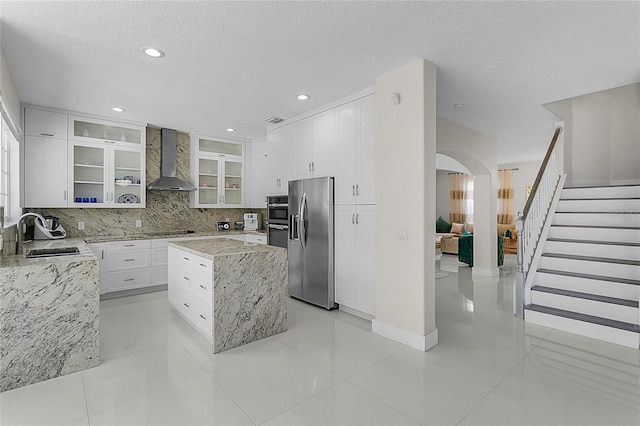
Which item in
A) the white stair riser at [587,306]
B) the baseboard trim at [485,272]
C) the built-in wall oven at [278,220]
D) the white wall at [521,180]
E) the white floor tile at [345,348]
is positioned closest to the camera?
the white floor tile at [345,348]

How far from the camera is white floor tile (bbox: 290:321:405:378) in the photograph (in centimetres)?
262

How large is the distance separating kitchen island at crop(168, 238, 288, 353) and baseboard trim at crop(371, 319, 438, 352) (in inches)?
38.7

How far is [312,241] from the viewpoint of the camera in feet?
13.8

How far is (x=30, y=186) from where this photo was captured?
4.10 m

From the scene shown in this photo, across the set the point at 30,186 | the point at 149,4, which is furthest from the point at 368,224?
the point at 30,186

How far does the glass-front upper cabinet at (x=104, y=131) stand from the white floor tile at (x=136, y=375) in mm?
3355

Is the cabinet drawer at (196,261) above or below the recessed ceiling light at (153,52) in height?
below

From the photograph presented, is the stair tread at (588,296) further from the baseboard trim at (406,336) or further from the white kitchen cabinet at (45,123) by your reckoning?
the white kitchen cabinet at (45,123)

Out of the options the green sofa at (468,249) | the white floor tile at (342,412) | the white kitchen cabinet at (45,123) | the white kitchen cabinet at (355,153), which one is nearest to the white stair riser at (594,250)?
the green sofa at (468,249)

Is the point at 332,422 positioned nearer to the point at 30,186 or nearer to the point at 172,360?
the point at 172,360

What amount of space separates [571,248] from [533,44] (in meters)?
2.94

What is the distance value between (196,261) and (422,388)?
7.59 ft

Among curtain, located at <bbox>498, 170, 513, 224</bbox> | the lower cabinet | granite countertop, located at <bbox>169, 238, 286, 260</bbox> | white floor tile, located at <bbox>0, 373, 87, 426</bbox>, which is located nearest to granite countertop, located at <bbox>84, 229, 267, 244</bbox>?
the lower cabinet

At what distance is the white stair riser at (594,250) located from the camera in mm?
3803
